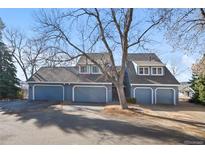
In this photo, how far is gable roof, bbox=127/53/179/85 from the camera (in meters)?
15.2

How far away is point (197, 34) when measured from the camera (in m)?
8.55

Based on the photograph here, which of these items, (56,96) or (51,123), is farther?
(56,96)

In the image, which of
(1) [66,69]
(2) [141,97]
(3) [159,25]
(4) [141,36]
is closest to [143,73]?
(2) [141,97]

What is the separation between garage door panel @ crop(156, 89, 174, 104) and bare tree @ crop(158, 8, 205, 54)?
6.17 m

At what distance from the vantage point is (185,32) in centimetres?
850

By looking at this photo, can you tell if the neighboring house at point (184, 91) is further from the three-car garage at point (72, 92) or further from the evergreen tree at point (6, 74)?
the evergreen tree at point (6, 74)

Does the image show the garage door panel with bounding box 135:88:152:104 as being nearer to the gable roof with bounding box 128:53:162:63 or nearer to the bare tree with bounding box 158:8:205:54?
the gable roof with bounding box 128:53:162:63

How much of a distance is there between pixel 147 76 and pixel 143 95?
4.13 ft

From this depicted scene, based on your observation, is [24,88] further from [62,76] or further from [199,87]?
[199,87]

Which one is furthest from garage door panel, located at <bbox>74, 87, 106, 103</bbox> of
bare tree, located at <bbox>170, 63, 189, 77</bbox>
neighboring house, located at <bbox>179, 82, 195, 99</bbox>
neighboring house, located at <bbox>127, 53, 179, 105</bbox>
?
neighboring house, located at <bbox>179, 82, 195, 99</bbox>
